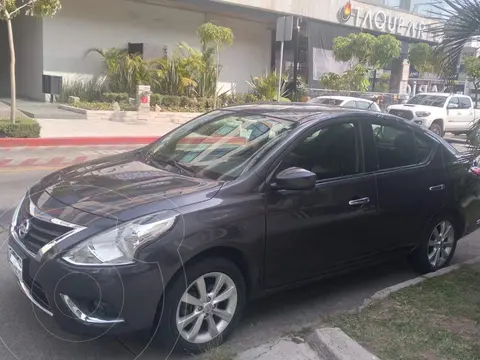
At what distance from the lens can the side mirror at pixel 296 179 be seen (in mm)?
3732

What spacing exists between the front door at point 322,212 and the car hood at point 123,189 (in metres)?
0.59

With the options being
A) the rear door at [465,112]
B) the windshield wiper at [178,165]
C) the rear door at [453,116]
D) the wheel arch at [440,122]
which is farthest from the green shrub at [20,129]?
the rear door at [465,112]

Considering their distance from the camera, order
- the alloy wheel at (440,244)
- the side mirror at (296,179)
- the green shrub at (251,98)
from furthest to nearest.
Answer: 1. the green shrub at (251,98)
2. the alloy wheel at (440,244)
3. the side mirror at (296,179)

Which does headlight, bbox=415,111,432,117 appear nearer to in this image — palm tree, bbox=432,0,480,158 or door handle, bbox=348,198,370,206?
palm tree, bbox=432,0,480,158

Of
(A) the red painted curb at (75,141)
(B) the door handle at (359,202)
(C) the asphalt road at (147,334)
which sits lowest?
(C) the asphalt road at (147,334)

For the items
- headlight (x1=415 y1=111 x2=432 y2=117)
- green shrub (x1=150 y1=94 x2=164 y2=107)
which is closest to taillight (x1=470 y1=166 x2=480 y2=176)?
headlight (x1=415 y1=111 x2=432 y2=117)

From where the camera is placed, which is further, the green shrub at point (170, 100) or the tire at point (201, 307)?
the green shrub at point (170, 100)

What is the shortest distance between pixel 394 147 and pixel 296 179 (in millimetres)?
1496

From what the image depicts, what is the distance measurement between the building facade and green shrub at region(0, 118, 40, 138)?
9.32 m

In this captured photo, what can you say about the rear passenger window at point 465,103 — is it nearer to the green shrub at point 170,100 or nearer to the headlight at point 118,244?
the green shrub at point 170,100

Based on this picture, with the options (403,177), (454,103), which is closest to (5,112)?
(403,177)

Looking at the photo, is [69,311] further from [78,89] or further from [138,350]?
[78,89]

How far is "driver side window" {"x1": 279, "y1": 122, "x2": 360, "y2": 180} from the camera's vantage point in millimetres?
4090

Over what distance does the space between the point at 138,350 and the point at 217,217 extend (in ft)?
3.36
